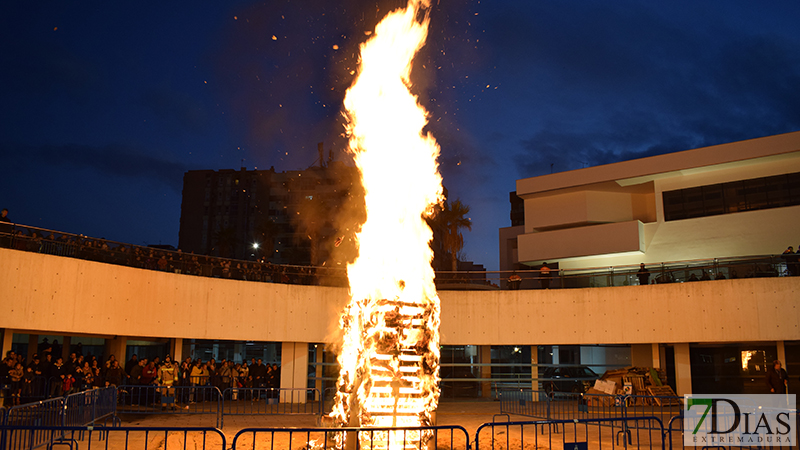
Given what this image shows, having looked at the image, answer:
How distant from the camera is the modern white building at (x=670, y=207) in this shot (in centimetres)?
2641

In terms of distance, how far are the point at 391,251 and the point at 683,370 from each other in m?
16.3

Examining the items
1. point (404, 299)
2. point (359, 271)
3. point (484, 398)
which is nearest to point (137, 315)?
point (359, 271)

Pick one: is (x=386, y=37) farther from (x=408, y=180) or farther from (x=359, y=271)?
(x=359, y=271)

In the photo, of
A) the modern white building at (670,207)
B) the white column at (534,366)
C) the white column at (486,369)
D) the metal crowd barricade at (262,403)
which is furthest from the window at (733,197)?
the metal crowd barricade at (262,403)

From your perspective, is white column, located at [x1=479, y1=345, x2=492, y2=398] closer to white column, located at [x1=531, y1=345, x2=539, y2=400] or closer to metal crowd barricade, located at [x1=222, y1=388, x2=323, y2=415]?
white column, located at [x1=531, y1=345, x2=539, y2=400]

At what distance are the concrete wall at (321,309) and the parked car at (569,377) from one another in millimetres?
2893

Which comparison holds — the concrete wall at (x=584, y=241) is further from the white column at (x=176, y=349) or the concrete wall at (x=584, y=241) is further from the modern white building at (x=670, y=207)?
the white column at (x=176, y=349)

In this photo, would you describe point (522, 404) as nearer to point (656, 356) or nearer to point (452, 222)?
point (656, 356)

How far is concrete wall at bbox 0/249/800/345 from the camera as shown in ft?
60.2

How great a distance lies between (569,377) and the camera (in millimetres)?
27078

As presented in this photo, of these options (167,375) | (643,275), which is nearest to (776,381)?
(643,275)

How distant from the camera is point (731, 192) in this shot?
27.8m

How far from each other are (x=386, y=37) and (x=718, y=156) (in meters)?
19.7

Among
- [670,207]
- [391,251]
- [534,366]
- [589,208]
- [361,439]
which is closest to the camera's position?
[361,439]
